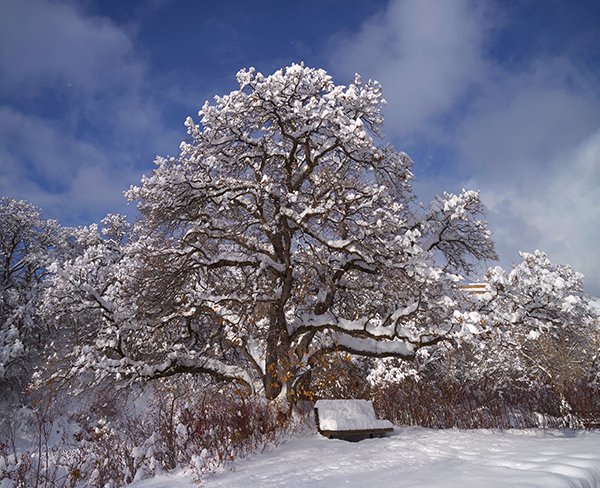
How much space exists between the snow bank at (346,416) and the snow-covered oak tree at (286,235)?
3.26 feet

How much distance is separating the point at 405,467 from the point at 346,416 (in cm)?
340

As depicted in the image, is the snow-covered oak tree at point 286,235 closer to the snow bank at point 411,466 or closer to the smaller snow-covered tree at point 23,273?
the snow bank at point 411,466

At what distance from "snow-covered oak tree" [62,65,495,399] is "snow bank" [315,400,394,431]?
3.26 feet

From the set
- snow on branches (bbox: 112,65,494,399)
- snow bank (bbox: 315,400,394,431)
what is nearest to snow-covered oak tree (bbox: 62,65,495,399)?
snow on branches (bbox: 112,65,494,399)

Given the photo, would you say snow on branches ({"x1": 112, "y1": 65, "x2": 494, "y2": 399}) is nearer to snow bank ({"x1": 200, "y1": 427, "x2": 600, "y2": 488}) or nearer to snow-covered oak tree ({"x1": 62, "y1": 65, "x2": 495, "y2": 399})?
snow-covered oak tree ({"x1": 62, "y1": 65, "x2": 495, "y2": 399})

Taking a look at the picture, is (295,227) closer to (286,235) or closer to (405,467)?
(286,235)

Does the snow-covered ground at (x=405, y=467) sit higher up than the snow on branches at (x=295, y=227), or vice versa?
the snow on branches at (x=295, y=227)

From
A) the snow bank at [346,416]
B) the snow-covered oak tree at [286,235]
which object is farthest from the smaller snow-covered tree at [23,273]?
the snow bank at [346,416]

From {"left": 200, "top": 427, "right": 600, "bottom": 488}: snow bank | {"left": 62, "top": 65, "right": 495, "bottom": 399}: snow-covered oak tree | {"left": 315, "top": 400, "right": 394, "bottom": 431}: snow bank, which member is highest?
{"left": 62, "top": 65, "right": 495, "bottom": 399}: snow-covered oak tree

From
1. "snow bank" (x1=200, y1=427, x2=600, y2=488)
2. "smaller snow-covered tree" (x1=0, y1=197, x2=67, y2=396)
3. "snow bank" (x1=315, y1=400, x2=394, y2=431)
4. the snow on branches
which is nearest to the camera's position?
"snow bank" (x1=200, y1=427, x2=600, y2=488)

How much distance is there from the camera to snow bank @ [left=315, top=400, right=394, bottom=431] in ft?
31.4

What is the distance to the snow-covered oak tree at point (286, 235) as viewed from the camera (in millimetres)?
10852

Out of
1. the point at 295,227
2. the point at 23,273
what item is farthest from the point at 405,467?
the point at 23,273

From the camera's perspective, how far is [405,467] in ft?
21.5
